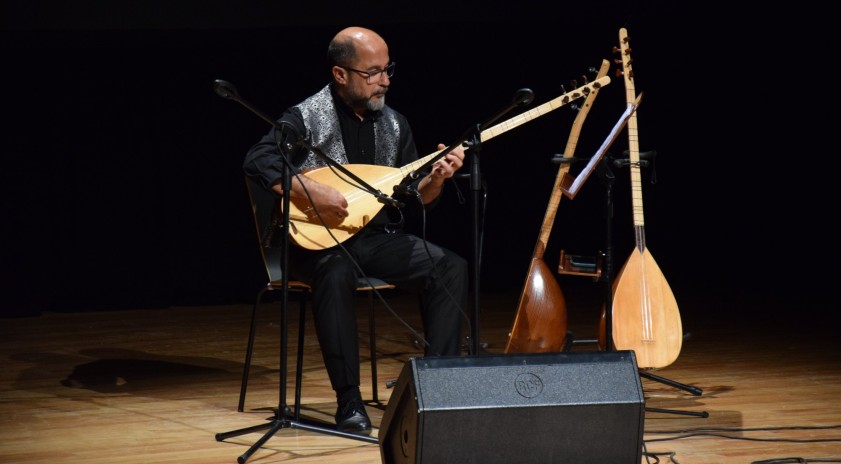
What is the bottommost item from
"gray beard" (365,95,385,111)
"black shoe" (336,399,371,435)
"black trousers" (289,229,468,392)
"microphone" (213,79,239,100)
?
"black shoe" (336,399,371,435)

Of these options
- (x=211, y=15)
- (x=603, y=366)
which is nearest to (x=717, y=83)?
(x=211, y=15)

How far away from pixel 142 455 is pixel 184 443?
133mm

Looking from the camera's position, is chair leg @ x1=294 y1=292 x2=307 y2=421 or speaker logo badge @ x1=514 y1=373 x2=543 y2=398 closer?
speaker logo badge @ x1=514 y1=373 x2=543 y2=398

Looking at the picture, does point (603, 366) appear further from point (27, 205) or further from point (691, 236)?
point (691, 236)

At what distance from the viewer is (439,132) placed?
5.55 metres

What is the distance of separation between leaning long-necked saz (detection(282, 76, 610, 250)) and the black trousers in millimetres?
48

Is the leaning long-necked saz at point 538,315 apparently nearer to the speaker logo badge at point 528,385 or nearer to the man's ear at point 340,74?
the man's ear at point 340,74

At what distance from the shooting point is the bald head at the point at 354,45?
3.15 meters

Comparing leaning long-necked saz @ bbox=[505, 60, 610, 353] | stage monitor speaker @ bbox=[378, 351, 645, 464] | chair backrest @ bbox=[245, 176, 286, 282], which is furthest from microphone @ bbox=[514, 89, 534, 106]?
leaning long-necked saz @ bbox=[505, 60, 610, 353]

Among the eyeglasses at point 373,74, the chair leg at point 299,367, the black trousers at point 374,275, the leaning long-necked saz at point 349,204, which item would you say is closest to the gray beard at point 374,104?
the eyeglasses at point 373,74

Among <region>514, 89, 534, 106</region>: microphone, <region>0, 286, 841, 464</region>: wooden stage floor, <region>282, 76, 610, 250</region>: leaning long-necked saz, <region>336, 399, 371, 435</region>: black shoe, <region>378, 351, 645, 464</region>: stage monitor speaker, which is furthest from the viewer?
<region>282, 76, 610, 250</region>: leaning long-necked saz

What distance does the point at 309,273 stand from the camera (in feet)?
9.95

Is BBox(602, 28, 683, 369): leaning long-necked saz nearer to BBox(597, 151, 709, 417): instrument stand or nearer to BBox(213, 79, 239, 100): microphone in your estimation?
BBox(597, 151, 709, 417): instrument stand

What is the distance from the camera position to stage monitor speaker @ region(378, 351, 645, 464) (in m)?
2.08
